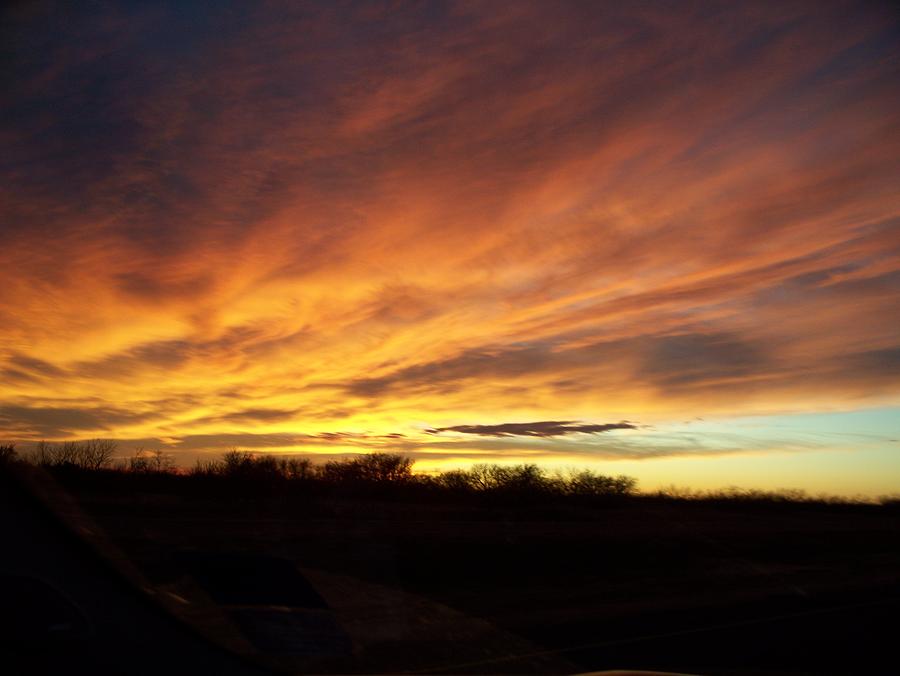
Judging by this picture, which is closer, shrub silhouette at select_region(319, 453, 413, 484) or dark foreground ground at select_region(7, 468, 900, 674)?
dark foreground ground at select_region(7, 468, 900, 674)

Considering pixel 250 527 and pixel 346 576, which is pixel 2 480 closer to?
pixel 346 576

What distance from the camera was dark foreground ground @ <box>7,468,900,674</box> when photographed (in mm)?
8258

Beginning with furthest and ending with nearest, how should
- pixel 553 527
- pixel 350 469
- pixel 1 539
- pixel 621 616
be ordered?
pixel 350 469, pixel 553 527, pixel 621 616, pixel 1 539

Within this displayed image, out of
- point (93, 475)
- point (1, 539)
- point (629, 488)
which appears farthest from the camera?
point (629, 488)

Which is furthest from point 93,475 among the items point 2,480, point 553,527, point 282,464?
point 2,480

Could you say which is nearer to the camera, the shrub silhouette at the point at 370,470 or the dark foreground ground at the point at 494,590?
the dark foreground ground at the point at 494,590

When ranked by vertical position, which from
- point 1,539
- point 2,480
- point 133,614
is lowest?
point 133,614

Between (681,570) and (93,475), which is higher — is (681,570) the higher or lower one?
the lower one

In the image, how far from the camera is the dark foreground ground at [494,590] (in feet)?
27.1

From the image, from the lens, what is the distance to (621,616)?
38.5 feet

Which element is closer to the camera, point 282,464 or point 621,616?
point 621,616

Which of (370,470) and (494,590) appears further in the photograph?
(370,470)

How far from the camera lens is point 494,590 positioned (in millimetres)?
14352

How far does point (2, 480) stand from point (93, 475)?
2931 cm
